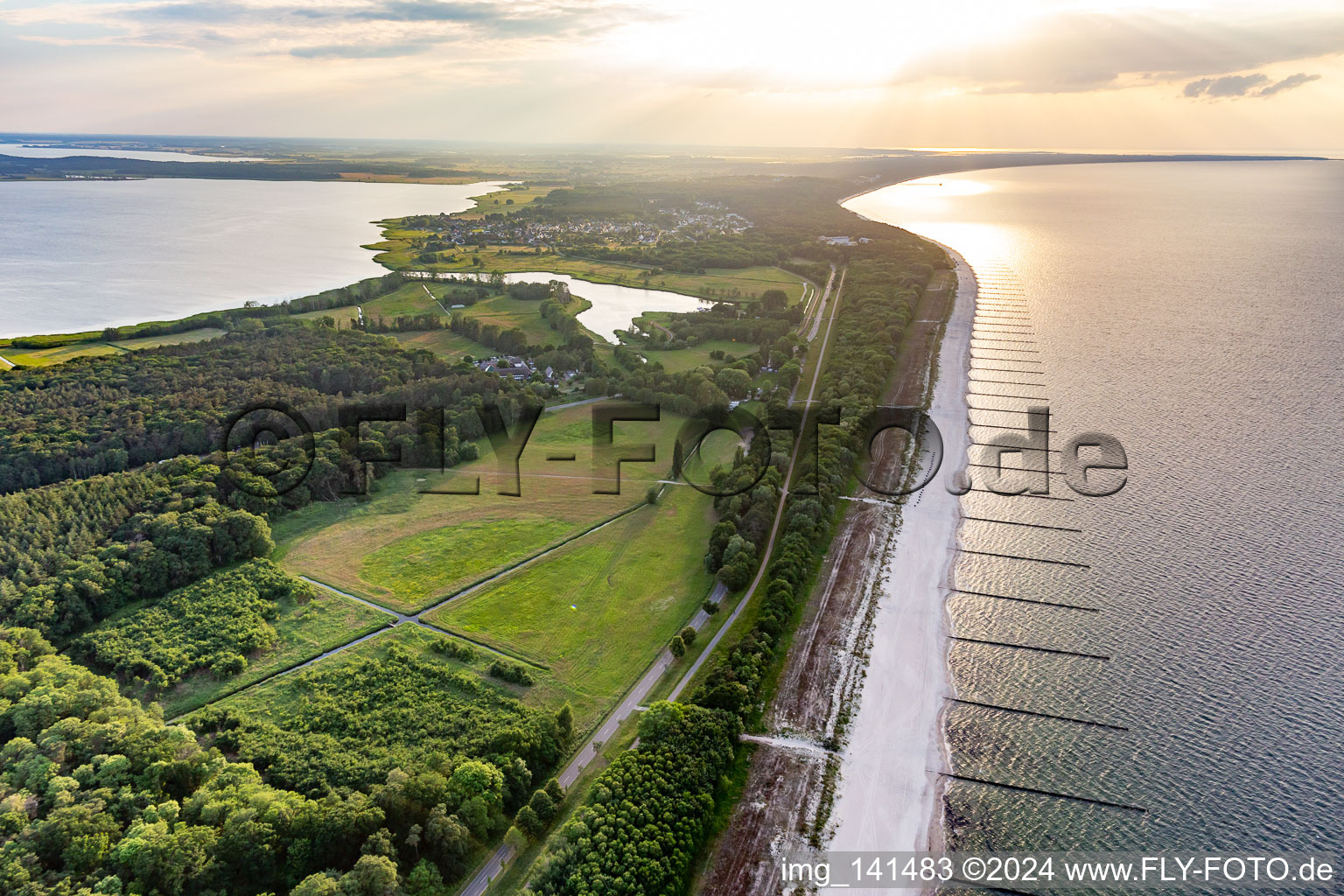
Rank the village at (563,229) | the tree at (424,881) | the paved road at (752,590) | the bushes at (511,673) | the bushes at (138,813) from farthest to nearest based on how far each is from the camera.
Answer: the village at (563,229)
the paved road at (752,590)
the bushes at (511,673)
the tree at (424,881)
the bushes at (138,813)

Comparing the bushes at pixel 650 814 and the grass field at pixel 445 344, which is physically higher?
the grass field at pixel 445 344

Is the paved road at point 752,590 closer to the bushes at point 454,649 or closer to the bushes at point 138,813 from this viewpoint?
the bushes at point 454,649

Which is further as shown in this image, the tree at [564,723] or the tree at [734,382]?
the tree at [734,382]

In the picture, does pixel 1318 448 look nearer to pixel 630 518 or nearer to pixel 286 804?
pixel 630 518

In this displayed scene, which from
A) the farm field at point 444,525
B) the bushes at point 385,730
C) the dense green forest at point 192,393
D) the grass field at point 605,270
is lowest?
the bushes at point 385,730

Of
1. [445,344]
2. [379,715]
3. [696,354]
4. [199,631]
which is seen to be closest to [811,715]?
[379,715]

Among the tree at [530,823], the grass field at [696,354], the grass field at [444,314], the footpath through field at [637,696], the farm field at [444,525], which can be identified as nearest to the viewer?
the footpath through field at [637,696]

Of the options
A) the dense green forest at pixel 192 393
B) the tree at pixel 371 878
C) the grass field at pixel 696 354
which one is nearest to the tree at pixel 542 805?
the tree at pixel 371 878

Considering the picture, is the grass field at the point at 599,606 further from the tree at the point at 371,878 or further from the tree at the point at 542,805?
the tree at the point at 371,878
